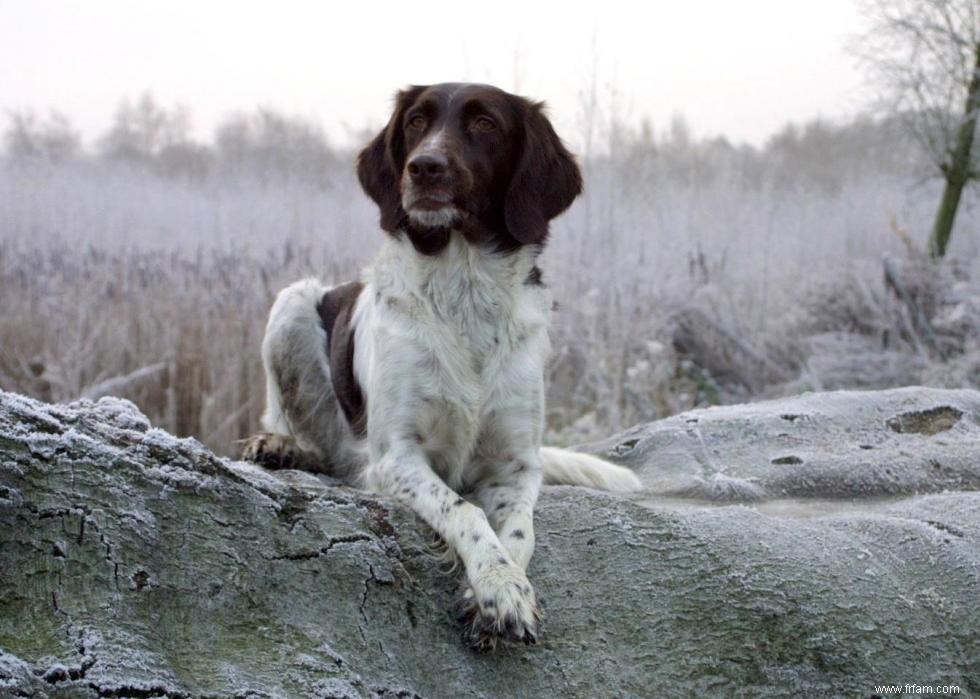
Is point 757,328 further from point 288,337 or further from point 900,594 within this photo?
point 900,594

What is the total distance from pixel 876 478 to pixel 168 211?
623 cm

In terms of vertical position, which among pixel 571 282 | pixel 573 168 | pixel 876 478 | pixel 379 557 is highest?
pixel 573 168

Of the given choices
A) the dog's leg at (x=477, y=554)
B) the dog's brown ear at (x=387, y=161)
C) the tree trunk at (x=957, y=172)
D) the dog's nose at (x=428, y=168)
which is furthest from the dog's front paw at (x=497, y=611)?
the tree trunk at (x=957, y=172)

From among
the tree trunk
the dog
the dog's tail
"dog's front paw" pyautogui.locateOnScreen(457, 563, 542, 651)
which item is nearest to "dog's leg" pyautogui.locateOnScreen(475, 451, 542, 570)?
the dog

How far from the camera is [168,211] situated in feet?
26.7

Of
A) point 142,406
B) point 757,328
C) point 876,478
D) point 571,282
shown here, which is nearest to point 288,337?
point 876,478

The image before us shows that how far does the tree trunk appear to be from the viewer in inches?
341

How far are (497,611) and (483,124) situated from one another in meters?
1.50

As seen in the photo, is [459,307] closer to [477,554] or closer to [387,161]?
[387,161]

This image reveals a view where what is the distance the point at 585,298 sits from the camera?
23.4 ft

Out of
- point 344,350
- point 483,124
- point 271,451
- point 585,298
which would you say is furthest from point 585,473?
point 585,298

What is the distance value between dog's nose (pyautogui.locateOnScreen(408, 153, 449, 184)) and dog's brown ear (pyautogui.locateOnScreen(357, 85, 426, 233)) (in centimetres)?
35

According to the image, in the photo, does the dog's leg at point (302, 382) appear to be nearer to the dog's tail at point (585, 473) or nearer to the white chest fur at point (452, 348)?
the white chest fur at point (452, 348)

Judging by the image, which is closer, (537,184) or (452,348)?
(452,348)
